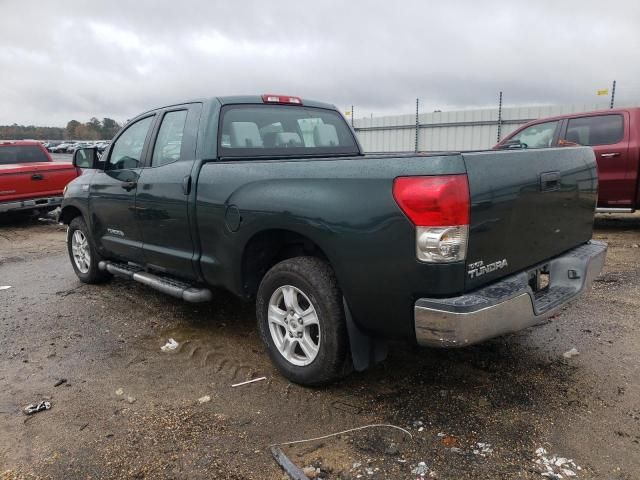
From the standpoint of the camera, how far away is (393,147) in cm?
1745

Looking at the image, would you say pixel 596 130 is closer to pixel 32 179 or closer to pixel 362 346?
pixel 362 346

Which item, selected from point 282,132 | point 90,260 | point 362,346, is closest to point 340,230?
point 362,346

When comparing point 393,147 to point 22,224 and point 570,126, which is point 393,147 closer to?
point 570,126

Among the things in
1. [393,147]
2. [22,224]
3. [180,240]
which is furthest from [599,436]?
[393,147]

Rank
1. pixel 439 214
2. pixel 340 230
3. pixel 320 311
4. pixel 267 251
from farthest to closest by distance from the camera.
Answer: pixel 267 251
pixel 320 311
pixel 340 230
pixel 439 214

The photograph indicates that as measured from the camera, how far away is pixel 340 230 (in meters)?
2.75

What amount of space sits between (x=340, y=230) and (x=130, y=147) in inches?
116

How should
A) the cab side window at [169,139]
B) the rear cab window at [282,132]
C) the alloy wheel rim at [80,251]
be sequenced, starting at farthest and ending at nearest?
the alloy wheel rim at [80,251] < the cab side window at [169,139] < the rear cab window at [282,132]

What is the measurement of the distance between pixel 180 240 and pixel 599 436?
3037mm

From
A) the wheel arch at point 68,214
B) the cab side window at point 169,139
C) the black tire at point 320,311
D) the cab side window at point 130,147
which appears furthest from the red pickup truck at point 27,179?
the black tire at point 320,311

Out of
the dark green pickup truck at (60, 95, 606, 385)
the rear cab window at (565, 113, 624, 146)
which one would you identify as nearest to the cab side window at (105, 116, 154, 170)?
the dark green pickup truck at (60, 95, 606, 385)

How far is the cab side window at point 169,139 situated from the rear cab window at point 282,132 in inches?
16.6

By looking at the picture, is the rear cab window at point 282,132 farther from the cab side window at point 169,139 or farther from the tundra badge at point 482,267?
the tundra badge at point 482,267

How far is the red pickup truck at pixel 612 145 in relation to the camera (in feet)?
23.9
